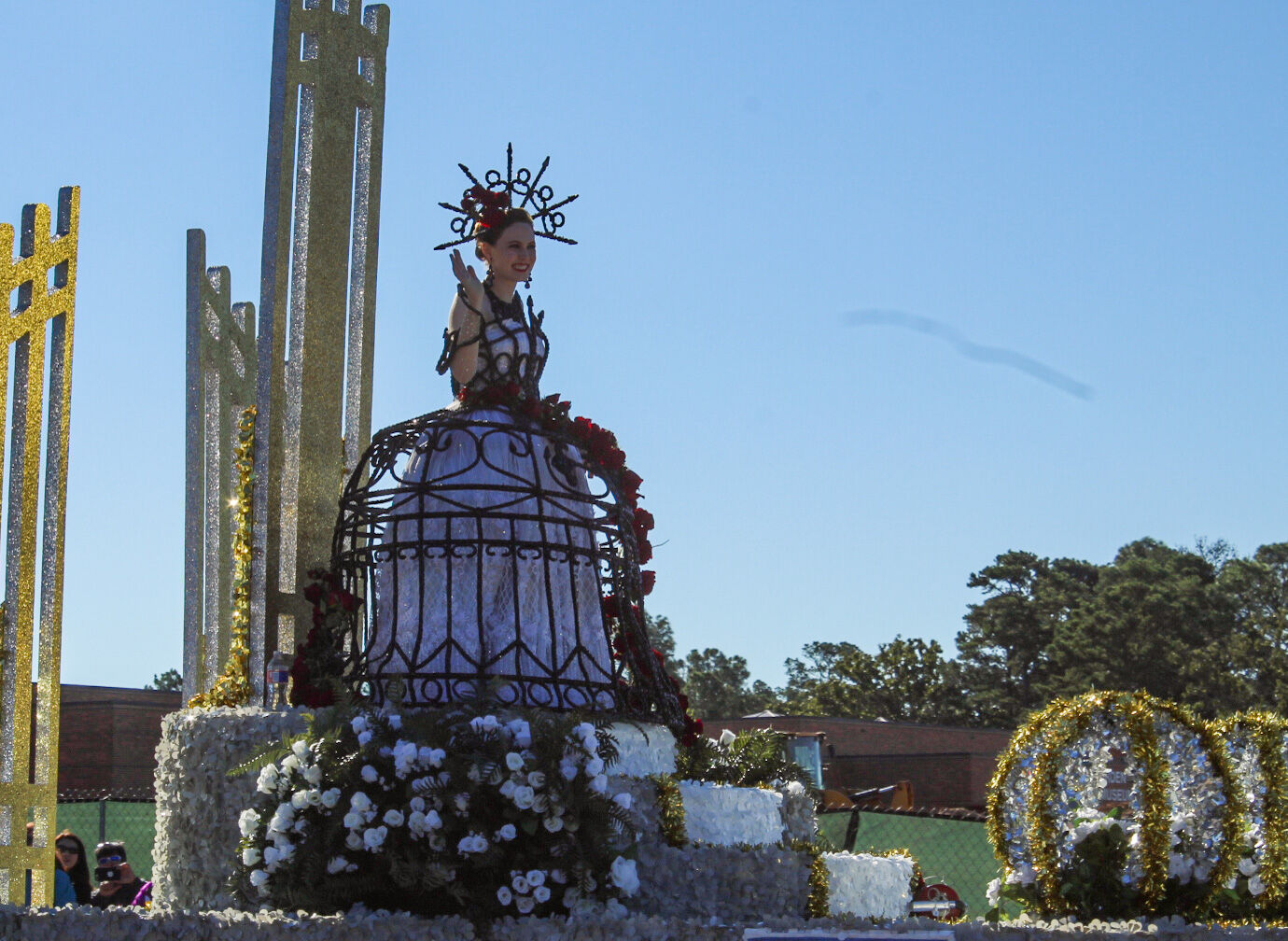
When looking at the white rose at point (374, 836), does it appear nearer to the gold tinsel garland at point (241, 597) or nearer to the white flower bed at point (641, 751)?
the white flower bed at point (641, 751)

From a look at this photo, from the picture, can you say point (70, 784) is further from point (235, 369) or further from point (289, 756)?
point (289, 756)

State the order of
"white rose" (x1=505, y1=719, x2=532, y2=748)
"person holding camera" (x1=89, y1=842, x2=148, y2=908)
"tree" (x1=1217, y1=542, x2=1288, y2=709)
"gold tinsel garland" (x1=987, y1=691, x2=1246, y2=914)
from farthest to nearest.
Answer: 1. "tree" (x1=1217, y1=542, x2=1288, y2=709)
2. "person holding camera" (x1=89, y1=842, x2=148, y2=908)
3. "gold tinsel garland" (x1=987, y1=691, x2=1246, y2=914)
4. "white rose" (x1=505, y1=719, x2=532, y2=748)

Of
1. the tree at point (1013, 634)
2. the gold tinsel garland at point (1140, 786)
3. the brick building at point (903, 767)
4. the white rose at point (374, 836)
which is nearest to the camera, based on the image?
the white rose at point (374, 836)

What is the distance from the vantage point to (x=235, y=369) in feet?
36.8

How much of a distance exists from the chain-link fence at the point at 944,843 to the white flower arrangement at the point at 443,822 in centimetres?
725

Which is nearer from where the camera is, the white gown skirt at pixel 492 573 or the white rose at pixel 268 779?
the white rose at pixel 268 779

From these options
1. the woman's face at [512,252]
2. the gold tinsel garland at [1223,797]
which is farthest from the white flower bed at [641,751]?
the woman's face at [512,252]

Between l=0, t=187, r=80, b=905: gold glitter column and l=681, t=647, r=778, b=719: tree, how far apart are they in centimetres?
5008

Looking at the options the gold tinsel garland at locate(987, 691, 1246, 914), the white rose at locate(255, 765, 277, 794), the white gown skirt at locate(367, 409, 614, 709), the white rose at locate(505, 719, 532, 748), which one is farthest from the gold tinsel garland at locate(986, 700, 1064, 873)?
the white rose at locate(255, 765, 277, 794)

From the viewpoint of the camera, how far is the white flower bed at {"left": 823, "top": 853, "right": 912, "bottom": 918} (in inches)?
343

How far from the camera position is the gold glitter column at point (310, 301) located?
33.5 ft

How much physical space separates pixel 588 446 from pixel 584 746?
9.06 feet

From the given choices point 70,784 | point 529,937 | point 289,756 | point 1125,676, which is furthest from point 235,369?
point 1125,676

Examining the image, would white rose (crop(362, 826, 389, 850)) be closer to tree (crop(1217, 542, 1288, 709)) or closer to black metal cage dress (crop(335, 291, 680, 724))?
black metal cage dress (crop(335, 291, 680, 724))
